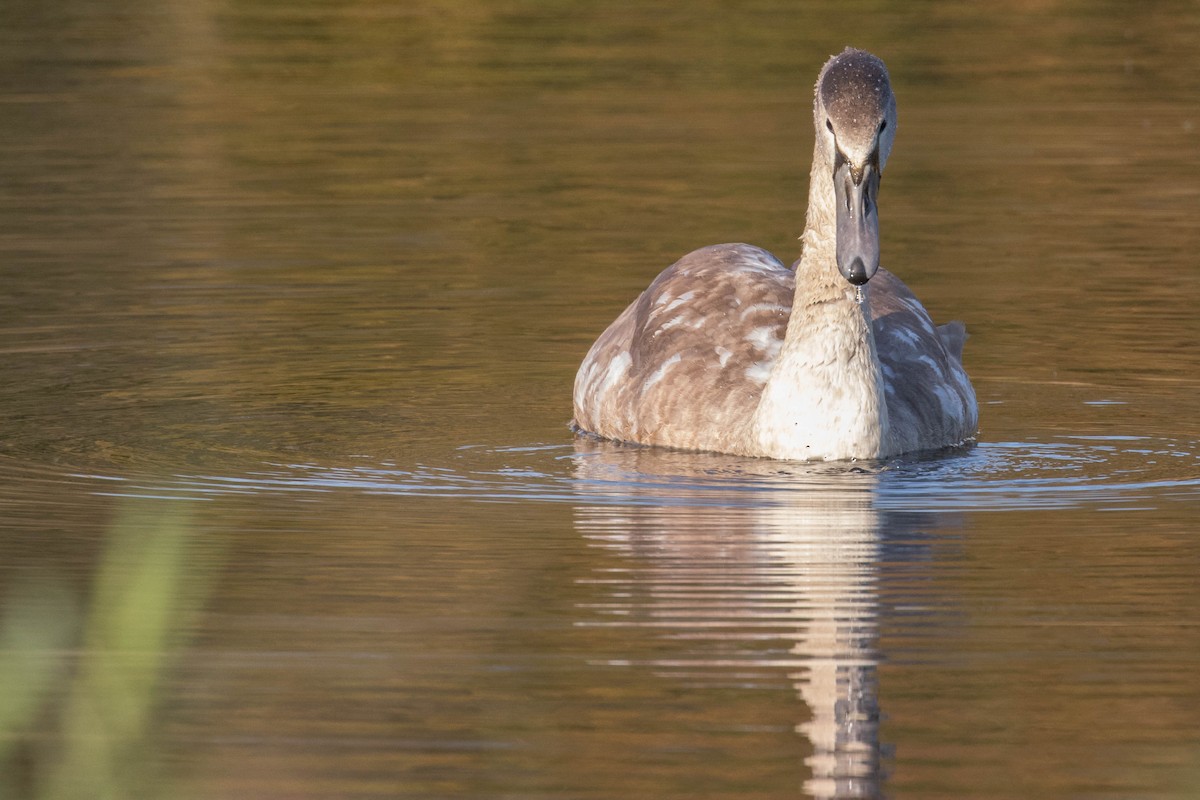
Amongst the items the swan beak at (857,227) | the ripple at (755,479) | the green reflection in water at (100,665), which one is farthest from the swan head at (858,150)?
the green reflection in water at (100,665)

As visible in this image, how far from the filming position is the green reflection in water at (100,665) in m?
7.74

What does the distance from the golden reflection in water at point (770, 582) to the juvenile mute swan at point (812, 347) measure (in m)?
0.28

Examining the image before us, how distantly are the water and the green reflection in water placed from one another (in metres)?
0.02

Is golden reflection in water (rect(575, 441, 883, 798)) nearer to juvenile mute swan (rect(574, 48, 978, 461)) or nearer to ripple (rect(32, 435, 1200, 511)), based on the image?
ripple (rect(32, 435, 1200, 511))

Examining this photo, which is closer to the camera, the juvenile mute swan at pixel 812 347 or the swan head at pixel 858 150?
the swan head at pixel 858 150

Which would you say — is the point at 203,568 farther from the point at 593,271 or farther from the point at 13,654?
the point at 593,271

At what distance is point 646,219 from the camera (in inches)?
840

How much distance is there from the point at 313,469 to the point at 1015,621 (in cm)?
429

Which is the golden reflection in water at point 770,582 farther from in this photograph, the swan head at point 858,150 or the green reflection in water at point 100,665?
the green reflection in water at point 100,665

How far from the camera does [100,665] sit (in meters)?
8.99

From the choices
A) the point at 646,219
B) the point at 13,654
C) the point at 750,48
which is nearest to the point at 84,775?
the point at 13,654

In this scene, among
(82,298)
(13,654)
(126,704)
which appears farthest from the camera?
(82,298)

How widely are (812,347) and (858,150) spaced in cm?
129

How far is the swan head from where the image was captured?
1193 centimetres
